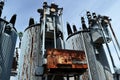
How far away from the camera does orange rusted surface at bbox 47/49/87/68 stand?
1327 cm

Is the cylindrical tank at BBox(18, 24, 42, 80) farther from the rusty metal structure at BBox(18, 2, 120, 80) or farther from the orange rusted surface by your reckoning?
the orange rusted surface

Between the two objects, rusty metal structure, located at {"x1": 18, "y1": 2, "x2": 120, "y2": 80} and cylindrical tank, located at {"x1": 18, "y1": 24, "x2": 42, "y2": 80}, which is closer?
rusty metal structure, located at {"x1": 18, "y1": 2, "x2": 120, "y2": 80}

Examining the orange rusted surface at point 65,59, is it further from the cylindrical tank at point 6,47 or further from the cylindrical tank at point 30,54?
the cylindrical tank at point 6,47

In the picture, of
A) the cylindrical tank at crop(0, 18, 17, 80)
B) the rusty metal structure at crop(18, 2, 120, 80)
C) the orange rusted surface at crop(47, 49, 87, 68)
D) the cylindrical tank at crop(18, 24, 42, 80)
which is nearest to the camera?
the orange rusted surface at crop(47, 49, 87, 68)

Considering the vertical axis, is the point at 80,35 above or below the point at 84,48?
above

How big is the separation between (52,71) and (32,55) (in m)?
4.61

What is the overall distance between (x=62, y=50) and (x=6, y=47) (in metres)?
5.60

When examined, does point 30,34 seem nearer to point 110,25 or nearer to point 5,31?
point 5,31

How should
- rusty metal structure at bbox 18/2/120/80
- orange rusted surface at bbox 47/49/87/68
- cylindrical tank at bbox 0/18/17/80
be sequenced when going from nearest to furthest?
1. orange rusted surface at bbox 47/49/87/68
2. rusty metal structure at bbox 18/2/120/80
3. cylindrical tank at bbox 0/18/17/80

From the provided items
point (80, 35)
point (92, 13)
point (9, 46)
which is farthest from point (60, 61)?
point (92, 13)

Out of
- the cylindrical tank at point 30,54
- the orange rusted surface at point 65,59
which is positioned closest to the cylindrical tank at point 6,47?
the cylindrical tank at point 30,54

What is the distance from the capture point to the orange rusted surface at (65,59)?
13.3 m

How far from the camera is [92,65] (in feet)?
62.4

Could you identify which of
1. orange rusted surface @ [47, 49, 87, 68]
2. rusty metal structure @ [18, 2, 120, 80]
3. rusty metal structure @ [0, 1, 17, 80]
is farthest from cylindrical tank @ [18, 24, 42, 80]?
orange rusted surface @ [47, 49, 87, 68]
